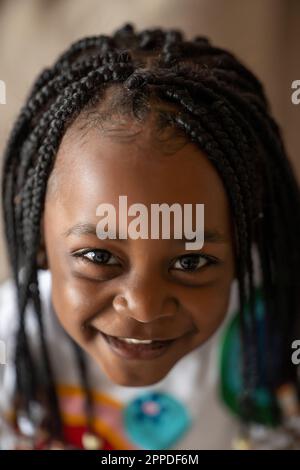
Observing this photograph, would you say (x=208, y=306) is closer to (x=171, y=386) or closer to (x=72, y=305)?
(x=72, y=305)

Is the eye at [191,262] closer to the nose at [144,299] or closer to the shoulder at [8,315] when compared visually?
the nose at [144,299]

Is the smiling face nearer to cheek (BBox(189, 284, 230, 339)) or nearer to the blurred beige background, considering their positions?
cheek (BBox(189, 284, 230, 339))

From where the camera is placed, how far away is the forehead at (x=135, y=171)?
0.51 m

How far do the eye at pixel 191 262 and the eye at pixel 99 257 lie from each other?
0.18 ft

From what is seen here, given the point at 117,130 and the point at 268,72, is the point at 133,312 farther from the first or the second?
the point at 268,72

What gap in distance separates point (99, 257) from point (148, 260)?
5 cm

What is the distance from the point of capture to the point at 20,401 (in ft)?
2.59

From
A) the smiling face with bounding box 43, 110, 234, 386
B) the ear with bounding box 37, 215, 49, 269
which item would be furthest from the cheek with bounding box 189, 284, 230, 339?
the ear with bounding box 37, 215, 49, 269

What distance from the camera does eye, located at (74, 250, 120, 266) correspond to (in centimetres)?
55

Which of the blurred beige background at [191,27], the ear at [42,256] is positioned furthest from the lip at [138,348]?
the blurred beige background at [191,27]

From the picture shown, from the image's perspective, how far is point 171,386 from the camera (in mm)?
798

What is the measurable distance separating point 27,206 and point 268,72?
471mm

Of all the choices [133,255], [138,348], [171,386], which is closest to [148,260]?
[133,255]

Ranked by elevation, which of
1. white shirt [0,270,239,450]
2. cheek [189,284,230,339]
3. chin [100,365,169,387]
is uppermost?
cheek [189,284,230,339]
